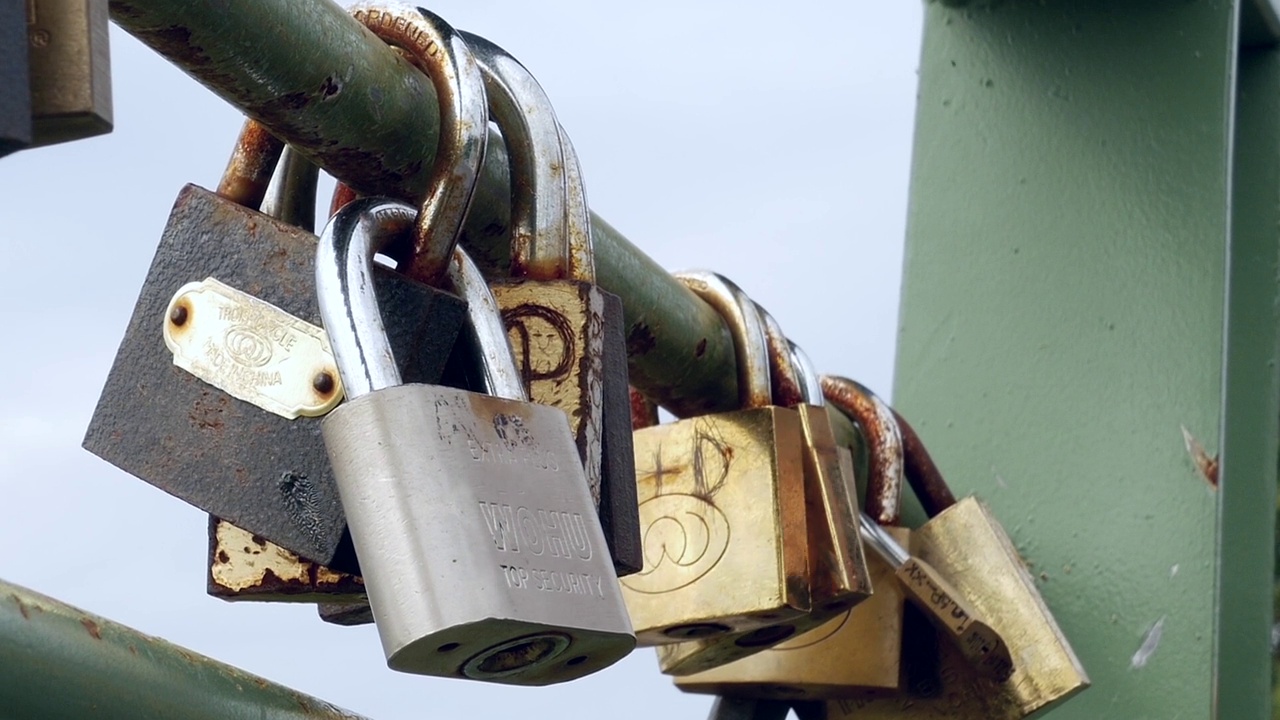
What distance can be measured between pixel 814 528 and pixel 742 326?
4.7 inches

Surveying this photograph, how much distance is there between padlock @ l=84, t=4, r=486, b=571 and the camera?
75 centimetres

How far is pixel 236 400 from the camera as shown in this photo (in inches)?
30.6

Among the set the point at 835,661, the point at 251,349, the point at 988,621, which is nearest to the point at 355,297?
the point at 251,349

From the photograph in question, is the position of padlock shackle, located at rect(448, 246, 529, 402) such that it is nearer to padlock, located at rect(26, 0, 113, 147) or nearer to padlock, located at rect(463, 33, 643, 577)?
padlock, located at rect(463, 33, 643, 577)

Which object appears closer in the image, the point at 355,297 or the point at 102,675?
the point at 102,675

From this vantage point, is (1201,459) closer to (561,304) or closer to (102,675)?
(561,304)

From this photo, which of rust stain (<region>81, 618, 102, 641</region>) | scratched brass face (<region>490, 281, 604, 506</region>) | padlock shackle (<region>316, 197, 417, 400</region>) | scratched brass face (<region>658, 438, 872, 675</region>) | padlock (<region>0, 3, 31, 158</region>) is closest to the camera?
padlock (<region>0, 3, 31, 158</region>)

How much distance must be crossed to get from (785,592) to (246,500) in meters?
0.40

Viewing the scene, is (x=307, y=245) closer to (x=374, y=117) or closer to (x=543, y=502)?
(x=374, y=117)

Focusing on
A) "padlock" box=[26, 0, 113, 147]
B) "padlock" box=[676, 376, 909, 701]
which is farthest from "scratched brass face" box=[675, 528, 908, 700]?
"padlock" box=[26, 0, 113, 147]

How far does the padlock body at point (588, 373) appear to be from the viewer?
82cm

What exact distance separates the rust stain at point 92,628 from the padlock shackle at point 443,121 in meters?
0.24

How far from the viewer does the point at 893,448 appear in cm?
136

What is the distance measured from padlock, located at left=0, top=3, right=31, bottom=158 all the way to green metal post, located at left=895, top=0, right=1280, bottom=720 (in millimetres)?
1107
